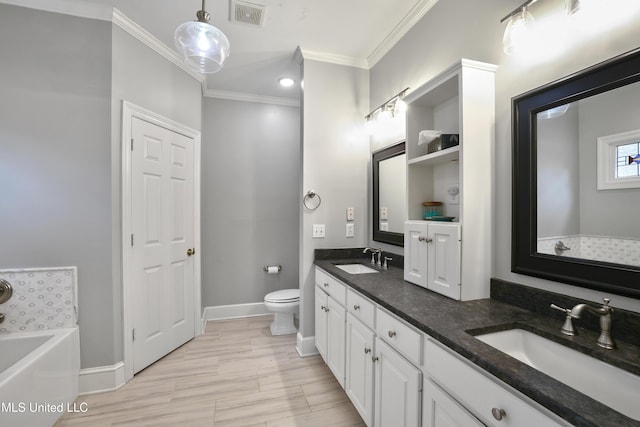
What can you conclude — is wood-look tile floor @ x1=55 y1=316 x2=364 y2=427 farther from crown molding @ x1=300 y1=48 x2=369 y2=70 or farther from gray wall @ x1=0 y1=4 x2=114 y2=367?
Answer: crown molding @ x1=300 y1=48 x2=369 y2=70

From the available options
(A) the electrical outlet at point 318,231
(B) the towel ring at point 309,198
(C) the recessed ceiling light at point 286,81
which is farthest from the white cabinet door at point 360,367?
(C) the recessed ceiling light at point 286,81

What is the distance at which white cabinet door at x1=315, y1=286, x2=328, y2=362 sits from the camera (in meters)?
2.16

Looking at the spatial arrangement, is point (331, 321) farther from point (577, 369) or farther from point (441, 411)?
point (577, 369)

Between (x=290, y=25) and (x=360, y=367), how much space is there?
2.55 metres

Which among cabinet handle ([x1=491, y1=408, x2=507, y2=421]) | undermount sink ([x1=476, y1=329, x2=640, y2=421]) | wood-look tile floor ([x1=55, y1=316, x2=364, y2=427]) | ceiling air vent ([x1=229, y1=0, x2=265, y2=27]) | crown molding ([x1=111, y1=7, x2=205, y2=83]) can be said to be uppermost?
ceiling air vent ([x1=229, y1=0, x2=265, y2=27])

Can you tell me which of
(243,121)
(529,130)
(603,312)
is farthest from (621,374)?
(243,121)

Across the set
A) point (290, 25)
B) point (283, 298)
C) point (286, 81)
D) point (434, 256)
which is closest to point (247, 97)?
point (286, 81)

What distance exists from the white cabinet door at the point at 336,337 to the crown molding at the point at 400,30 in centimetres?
217

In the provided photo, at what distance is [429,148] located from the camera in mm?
1727

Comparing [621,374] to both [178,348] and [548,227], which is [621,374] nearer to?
[548,227]

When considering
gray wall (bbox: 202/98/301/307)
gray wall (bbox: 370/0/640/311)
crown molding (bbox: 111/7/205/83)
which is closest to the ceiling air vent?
crown molding (bbox: 111/7/205/83)

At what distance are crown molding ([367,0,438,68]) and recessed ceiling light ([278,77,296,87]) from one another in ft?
2.98

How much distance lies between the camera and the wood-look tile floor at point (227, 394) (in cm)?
176

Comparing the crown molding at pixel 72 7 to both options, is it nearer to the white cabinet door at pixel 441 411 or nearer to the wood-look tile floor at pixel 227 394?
the wood-look tile floor at pixel 227 394
